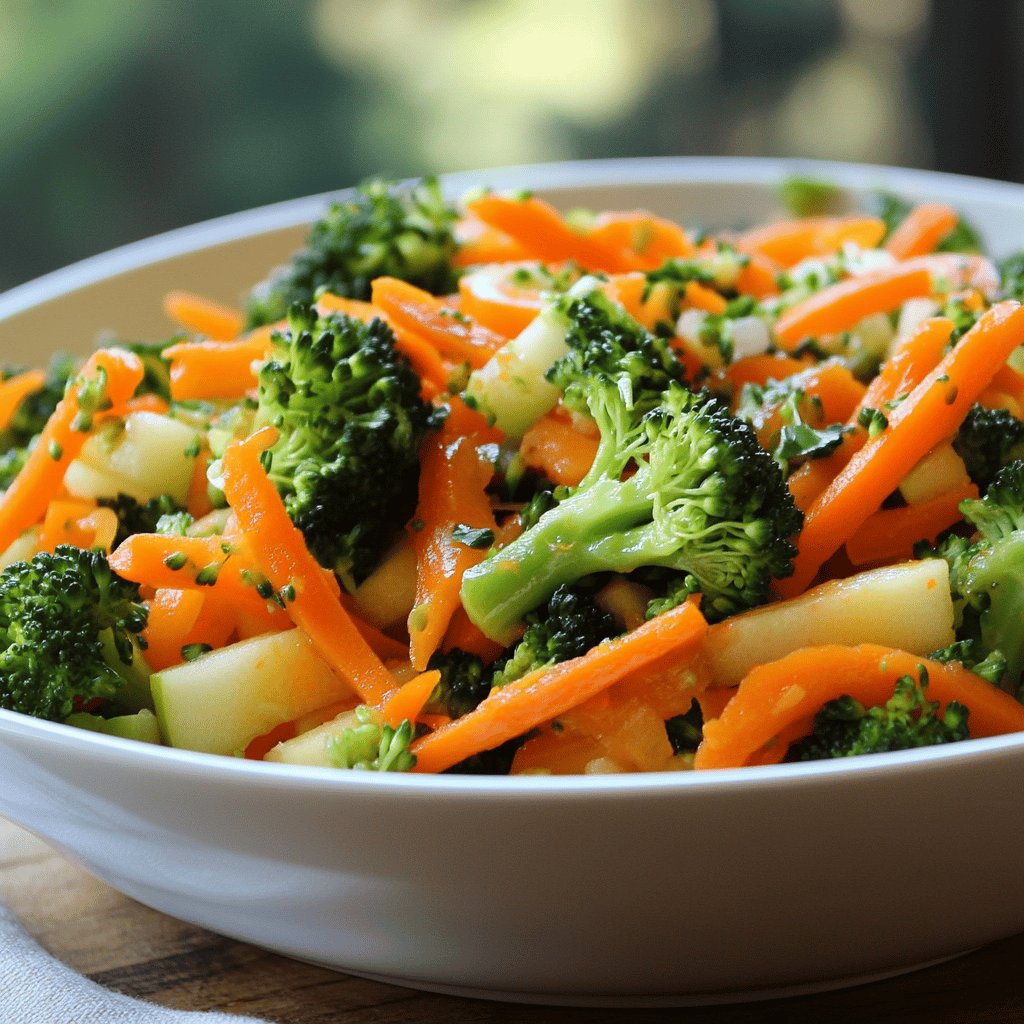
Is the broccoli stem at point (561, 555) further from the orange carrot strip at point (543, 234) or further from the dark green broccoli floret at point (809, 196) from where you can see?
the dark green broccoli floret at point (809, 196)

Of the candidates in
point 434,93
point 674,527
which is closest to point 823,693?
point 674,527

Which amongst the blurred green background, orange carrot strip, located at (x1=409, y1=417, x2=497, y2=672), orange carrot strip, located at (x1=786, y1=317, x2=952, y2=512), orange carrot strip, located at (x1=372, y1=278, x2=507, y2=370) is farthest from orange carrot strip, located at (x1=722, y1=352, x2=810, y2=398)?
the blurred green background

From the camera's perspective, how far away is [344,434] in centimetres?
208

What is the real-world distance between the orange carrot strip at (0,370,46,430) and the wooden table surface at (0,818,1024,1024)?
1.20 metres

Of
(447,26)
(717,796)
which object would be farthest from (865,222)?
(447,26)

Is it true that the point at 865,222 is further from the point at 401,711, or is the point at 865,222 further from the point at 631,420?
the point at 401,711

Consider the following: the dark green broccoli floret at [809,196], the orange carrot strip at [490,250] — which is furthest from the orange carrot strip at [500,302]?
the dark green broccoli floret at [809,196]

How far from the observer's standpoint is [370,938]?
1.71 meters

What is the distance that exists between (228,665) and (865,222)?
84.4 inches

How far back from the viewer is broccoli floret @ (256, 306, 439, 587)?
2066 mm

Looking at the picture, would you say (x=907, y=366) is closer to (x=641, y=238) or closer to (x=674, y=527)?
(x=674, y=527)

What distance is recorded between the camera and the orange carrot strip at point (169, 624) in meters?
2.05

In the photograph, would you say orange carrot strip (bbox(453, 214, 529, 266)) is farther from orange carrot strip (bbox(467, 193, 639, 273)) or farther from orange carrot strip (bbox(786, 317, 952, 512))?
orange carrot strip (bbox(786, 317, 952, 512))

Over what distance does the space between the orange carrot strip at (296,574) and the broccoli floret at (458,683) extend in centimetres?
8
